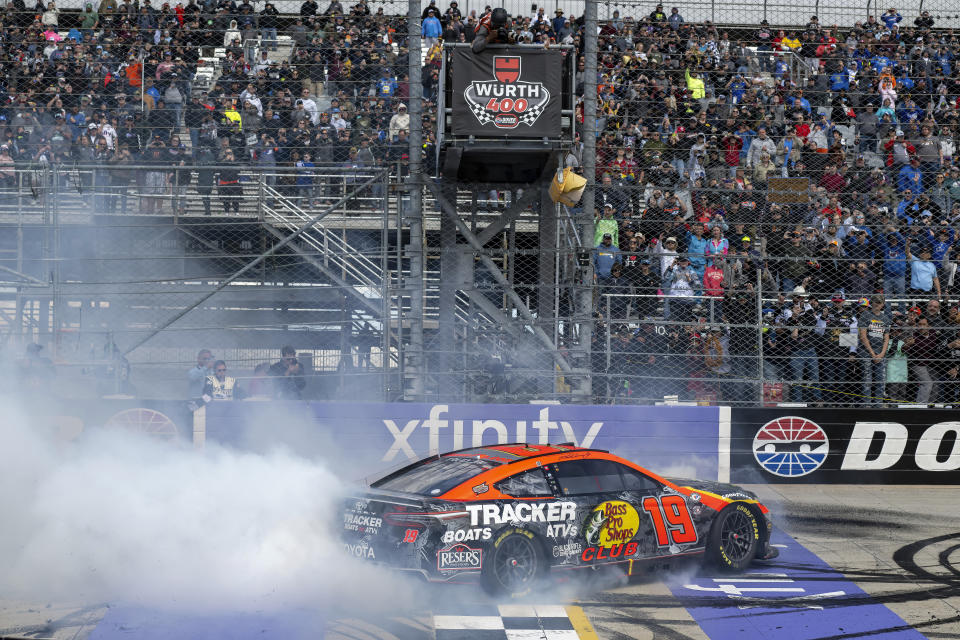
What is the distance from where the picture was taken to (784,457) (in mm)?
12844

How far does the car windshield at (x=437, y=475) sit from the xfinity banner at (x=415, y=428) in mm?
3547

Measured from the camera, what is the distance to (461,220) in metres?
12.1

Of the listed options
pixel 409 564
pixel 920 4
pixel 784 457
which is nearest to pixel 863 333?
pixel 784 457

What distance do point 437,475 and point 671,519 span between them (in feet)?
6.42

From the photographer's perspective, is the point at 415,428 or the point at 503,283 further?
the point at 415,428

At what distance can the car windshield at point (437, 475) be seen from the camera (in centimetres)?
781

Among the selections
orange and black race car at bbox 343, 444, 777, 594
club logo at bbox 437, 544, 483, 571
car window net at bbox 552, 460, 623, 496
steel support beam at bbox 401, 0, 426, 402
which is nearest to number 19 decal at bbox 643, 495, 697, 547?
orange and black race car at bbox 343, 444, 777, 594

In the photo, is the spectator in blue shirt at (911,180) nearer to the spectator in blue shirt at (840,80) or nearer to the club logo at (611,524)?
the spectator in blue shirt at (840,80)

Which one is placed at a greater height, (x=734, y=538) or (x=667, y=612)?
(x=734, y=538)

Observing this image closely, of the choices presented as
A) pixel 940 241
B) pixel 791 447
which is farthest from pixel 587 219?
pixel 940 241

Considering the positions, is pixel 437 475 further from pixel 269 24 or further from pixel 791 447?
pixel 269 24

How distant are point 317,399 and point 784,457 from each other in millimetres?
5817

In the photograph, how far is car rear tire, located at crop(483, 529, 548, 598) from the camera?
24.8 ft

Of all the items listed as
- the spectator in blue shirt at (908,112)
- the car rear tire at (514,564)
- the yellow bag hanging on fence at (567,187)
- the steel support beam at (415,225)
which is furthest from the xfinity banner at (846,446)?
the car rear tire at (514,564)
